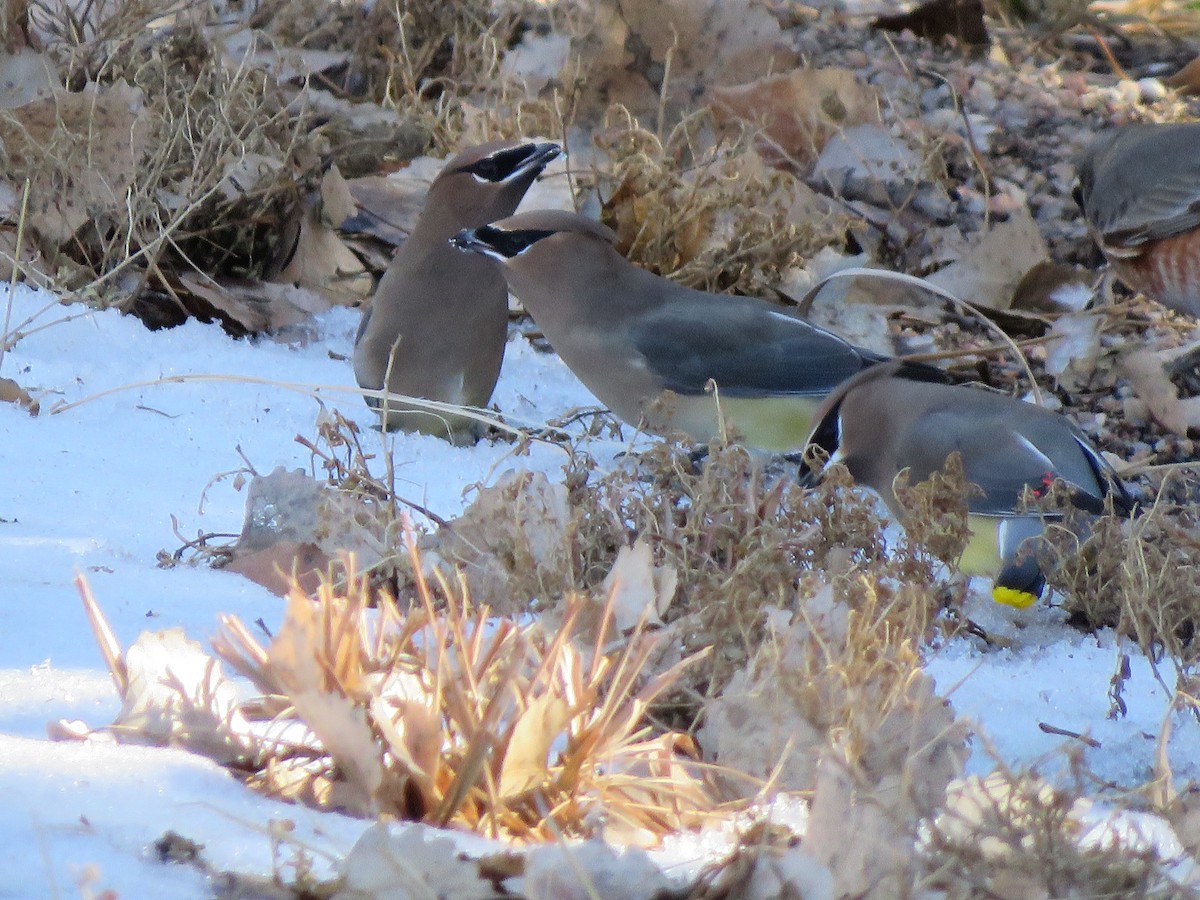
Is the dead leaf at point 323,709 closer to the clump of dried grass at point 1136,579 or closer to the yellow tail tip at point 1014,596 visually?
the clump of dried grass at point 1136,579

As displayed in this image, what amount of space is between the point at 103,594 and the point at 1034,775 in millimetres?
1312

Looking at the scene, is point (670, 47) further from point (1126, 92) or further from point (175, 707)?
point (175, 707)

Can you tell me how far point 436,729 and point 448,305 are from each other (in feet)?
8.08

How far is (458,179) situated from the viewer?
4094 millimetres

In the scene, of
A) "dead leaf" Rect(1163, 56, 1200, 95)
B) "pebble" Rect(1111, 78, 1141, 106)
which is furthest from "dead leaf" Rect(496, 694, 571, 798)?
"dead leaf" Rect(1163, 56, 1200, 95)

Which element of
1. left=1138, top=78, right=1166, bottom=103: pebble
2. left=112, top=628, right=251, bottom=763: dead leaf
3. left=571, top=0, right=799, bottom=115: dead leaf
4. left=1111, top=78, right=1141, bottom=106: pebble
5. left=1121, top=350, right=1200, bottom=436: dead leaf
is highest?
left=112, top=628, right=251, bottom=763: dead leaf

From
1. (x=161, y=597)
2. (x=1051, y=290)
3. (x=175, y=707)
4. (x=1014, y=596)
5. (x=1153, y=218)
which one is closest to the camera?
(x=175, y=707)

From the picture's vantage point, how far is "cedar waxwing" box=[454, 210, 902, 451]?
13.5 feet

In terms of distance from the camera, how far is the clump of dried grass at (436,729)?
5.23 feet

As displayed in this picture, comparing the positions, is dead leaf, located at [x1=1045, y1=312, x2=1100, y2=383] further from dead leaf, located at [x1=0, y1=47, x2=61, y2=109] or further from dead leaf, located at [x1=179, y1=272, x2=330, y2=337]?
dead leaf, located at [x1=0, y1=47, x2=61, y2=109]

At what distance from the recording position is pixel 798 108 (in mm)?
5199

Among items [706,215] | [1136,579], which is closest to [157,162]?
[706,215]

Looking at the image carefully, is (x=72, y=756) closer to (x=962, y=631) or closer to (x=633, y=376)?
(x=962, y=631)

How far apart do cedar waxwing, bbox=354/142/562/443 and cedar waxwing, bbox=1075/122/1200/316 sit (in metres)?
1.81
